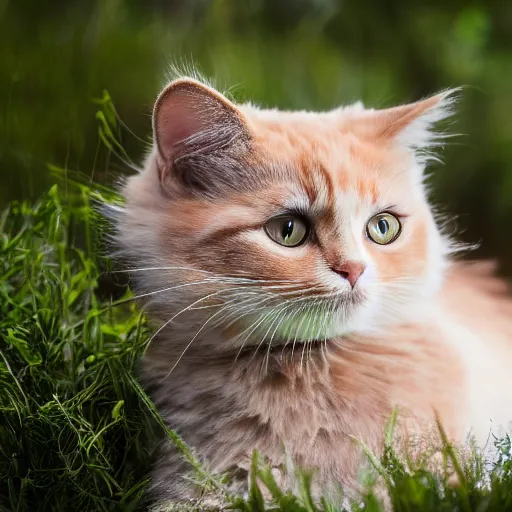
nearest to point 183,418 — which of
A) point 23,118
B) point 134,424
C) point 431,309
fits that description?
point 134,424

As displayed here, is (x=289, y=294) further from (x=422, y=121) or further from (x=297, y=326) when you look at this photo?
(x=422, y=121)

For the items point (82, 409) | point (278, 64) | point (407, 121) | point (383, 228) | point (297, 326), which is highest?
point (278, 64)

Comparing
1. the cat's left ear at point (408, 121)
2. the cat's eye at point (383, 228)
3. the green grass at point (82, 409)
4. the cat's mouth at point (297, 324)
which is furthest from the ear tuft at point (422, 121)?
the green grass at point (82, 409)

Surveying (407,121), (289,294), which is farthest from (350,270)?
(407,121)

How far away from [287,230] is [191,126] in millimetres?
156

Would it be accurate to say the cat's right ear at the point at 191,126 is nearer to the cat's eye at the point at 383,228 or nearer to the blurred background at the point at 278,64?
the cat's eye at the point at 383,228

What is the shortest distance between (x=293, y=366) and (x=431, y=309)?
8.1 inches

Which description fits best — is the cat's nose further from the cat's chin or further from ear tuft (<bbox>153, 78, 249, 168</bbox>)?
ear tuft (<bbox>153, 78, 249, 168</bbox>)

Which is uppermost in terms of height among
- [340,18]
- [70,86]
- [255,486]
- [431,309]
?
[340,18]

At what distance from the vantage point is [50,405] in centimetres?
78

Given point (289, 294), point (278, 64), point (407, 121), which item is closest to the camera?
point (289, 294)

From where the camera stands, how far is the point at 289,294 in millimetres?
681

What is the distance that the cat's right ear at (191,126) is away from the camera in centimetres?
69

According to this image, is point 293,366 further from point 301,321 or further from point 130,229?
point 130,229
